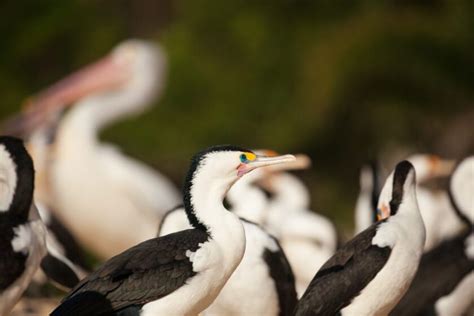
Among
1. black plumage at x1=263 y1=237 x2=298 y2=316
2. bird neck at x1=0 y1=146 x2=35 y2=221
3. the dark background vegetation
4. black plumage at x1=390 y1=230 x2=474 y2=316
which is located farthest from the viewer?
the dark background vegetation

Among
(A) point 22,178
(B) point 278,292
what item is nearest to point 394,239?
(B) point 278,292

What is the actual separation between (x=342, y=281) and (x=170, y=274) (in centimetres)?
110

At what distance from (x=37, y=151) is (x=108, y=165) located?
42.6 inches

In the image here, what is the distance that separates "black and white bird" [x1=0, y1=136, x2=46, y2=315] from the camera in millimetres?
6934

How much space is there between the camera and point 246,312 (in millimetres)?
8188

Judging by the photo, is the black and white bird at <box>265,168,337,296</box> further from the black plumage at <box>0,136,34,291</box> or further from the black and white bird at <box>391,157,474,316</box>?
the black plumage at <box>0,136,34,291</box>

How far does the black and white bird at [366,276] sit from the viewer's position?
749 cm

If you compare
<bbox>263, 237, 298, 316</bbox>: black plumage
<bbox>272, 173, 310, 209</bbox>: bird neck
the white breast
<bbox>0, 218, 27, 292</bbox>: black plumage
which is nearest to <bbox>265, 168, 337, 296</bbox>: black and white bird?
<bbox>272, 173, 310, 209</bbox>: bird neck

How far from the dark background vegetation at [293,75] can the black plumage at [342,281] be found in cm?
1108

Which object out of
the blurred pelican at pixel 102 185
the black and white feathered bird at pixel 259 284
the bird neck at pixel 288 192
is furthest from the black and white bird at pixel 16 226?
the blurred pelican at pixel 102 185

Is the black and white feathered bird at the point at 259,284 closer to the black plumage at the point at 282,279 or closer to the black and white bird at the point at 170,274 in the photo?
the black plumage at the point at 282,279

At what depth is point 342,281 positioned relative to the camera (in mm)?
7508

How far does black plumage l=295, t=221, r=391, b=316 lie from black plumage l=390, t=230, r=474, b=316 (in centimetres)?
160

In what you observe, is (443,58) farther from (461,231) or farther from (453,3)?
(461,231)
